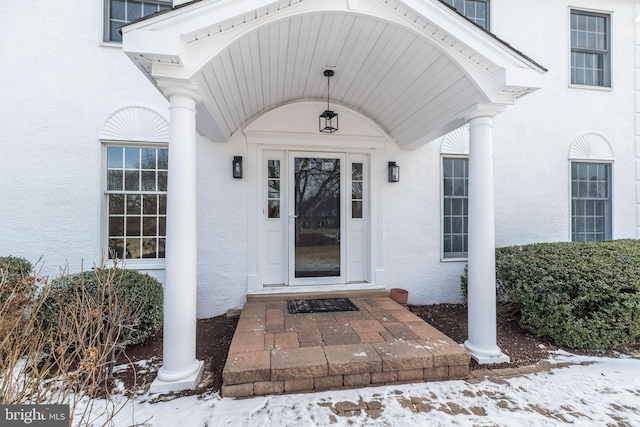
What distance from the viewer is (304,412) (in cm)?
227

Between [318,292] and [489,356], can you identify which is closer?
[489,356]

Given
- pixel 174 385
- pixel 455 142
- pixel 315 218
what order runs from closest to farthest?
pixel 174 385 → pixel 315 218 → pixel 455 142

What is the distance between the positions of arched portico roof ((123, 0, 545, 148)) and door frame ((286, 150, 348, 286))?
1.09 meters

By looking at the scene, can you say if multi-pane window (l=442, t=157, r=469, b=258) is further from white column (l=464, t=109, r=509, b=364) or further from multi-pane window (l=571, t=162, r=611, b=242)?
multi-pane window (l=571, t=162, r=611, b=242)

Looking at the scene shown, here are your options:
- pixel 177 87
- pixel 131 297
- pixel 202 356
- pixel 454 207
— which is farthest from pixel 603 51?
pixel 131 297

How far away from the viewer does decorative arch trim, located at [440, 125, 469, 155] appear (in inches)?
191

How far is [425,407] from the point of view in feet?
7.64

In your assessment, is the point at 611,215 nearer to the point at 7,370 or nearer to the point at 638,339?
the point at 638,339

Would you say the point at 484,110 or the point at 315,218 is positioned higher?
the point at 484,110

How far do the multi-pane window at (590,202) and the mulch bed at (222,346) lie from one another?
9.11 feet

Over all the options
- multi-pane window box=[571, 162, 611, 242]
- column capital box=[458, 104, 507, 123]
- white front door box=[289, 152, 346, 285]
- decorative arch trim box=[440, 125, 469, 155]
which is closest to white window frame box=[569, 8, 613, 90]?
multi-pane window box=[571, 162, 611, 242]

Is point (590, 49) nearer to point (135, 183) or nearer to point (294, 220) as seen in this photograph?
point (294, 220)

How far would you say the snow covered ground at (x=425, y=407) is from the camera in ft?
7.18

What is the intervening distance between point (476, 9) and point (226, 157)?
15.9 ft
